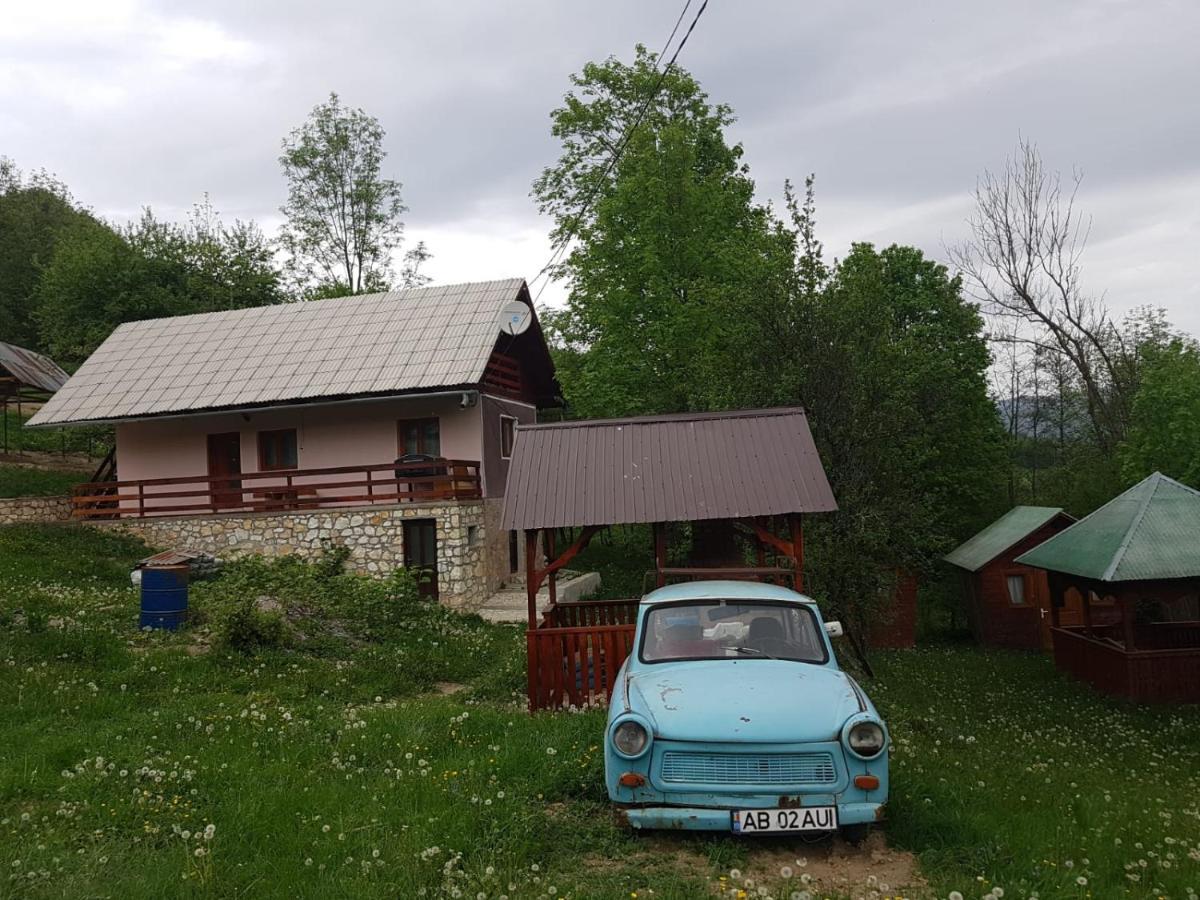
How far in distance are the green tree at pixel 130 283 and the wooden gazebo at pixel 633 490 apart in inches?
1007

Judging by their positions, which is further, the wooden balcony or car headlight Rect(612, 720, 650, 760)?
the wooden balcony

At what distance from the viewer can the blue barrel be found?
1141 centimetres

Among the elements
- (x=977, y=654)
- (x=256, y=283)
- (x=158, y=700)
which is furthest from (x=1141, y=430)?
(x=256, y=283)

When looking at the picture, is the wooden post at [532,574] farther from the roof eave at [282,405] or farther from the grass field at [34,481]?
the grass field at [34,481]

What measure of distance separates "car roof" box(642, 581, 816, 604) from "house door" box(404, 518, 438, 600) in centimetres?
1192

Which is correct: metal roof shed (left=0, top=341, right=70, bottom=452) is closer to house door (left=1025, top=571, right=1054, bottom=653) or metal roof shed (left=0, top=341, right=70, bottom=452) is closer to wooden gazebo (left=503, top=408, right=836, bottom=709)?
wooden gazebo (left=503, top=408, right=836, bottom=709)

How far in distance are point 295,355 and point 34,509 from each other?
6.87 metres

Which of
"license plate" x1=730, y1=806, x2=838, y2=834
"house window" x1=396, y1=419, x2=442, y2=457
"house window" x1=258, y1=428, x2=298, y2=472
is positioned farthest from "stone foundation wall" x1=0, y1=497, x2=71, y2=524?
"license plate" x1=730, y1=806, x2=838, y2=834

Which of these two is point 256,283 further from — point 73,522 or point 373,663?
point 373,663

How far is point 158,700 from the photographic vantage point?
810 cm

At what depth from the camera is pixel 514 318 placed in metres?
20.1

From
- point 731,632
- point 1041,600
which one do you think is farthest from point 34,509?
point 1041,600

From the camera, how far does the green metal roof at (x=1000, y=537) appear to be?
23.4 meters

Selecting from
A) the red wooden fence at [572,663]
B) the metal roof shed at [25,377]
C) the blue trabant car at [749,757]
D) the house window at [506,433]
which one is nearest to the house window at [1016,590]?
the house window at [506,433]
